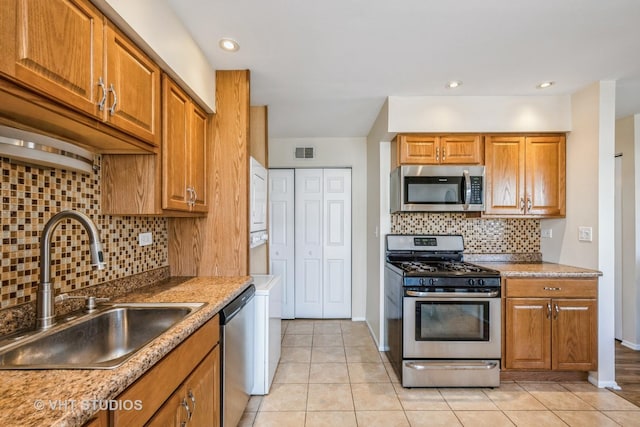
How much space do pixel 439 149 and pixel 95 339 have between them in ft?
9.24

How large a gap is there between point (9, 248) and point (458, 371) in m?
2.80

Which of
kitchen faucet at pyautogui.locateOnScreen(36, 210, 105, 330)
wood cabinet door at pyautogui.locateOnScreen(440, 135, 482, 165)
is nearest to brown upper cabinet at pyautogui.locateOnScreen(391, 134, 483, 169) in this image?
wood cabinet door at pyautogui.locateOnScreen(440, 135, 482, 165)

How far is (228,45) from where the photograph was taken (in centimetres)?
204

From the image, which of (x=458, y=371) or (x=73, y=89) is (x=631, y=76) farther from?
(x=73, y=89)

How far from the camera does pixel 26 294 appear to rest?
126 cm

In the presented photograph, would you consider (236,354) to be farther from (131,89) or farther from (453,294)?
(453,294)

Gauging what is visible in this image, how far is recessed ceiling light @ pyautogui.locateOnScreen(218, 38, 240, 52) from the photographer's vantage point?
6.55 feet

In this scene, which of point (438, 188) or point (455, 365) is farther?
point (438, 188)

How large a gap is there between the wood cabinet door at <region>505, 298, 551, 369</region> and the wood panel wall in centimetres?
213

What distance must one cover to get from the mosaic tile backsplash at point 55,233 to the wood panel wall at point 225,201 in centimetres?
43

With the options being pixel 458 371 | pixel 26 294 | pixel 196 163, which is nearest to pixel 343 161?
pixel 196 163

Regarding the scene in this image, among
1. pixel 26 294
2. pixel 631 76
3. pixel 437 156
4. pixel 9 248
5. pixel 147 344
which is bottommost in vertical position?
pixel 147 344

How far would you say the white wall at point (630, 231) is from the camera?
3213 millimetres

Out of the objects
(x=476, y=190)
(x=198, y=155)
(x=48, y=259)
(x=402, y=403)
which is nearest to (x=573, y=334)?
(x=476, y=190)
